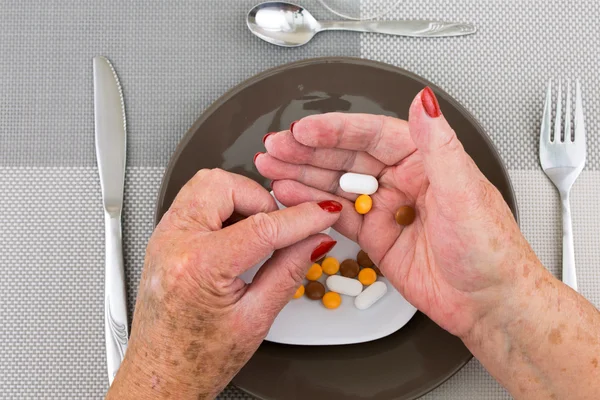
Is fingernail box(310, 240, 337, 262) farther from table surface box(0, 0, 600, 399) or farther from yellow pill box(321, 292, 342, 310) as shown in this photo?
table surface box(0, 0, 600, 399)

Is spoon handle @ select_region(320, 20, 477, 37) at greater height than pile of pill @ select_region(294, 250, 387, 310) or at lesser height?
greater

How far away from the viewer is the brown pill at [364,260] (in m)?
0.96

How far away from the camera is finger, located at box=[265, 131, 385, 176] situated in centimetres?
85

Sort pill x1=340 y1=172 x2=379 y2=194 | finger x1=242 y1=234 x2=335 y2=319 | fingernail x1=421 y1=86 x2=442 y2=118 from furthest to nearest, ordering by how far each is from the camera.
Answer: pill x1=340 y1=172 x2=379 y2=194
finger x1=242 y1=234 x2=335 y2=319
fingernail x1=421 y1=86 x2=442 y2=118

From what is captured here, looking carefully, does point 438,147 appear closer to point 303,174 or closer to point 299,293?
point 303,174

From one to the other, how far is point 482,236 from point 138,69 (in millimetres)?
724

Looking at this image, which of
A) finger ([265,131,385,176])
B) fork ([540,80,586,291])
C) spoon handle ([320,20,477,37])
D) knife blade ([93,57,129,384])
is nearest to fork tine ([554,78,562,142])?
fork ([540,80,586,291])

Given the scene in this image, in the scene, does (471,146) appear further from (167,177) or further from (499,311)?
(167,177)

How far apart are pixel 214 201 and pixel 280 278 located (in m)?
0.15

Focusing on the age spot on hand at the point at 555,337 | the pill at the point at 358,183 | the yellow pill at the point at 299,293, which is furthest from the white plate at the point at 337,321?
the age spot on hand at the point at 555,337

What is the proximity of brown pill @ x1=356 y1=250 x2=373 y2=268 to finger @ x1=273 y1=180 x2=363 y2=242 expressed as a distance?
51mm

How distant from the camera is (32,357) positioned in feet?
3.25

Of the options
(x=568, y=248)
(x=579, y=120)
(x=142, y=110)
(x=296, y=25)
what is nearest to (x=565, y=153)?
(x=579, y=120)

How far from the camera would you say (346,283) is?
936 mm
